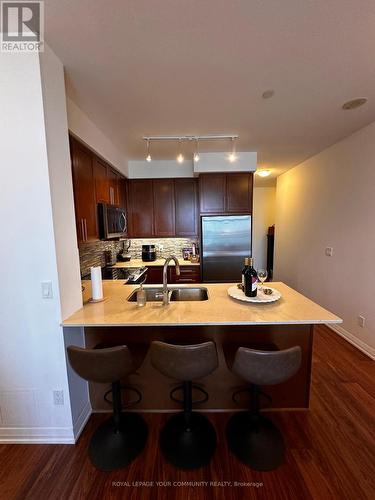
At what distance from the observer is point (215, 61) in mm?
1567

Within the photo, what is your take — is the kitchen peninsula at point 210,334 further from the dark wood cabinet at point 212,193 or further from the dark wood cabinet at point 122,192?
the dark wood cabinet at point 122,192

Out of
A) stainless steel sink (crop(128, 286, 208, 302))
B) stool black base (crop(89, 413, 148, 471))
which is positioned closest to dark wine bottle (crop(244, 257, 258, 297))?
stainless steel sink (crop(128, 286, 208, 302))

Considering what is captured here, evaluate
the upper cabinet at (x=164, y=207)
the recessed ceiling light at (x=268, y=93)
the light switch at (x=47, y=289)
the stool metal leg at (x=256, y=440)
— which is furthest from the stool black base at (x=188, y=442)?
the upper cabinet at (x=164, y=207)

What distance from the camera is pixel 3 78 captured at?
136cm

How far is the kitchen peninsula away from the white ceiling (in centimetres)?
174

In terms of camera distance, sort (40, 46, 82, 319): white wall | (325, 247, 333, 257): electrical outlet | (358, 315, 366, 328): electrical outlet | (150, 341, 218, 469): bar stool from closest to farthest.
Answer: (150, 341, 218, 469): bar stool
(40, 46, 82, 319): white wall
(358, 315, 366, 328): electrical outlet
(325, 247, 333, 257): electrical outlet

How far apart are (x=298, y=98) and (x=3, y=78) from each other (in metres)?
2.24

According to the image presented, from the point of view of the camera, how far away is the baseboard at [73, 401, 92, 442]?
65.3 inches

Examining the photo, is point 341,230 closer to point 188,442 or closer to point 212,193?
point 212,193

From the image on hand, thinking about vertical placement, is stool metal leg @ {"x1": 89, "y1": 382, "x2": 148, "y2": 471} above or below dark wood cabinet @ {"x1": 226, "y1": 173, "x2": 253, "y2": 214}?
below

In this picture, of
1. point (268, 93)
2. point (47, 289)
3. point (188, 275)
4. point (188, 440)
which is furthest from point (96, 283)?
point (268, 93)

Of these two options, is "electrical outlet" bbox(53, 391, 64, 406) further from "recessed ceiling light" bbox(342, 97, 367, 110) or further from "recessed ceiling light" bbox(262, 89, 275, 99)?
"recessed ceiling light" bbox(342, 97, 367, 110)

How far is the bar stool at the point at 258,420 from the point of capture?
1282 millimetres

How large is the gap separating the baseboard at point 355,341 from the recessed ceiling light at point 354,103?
2618 millimetres
